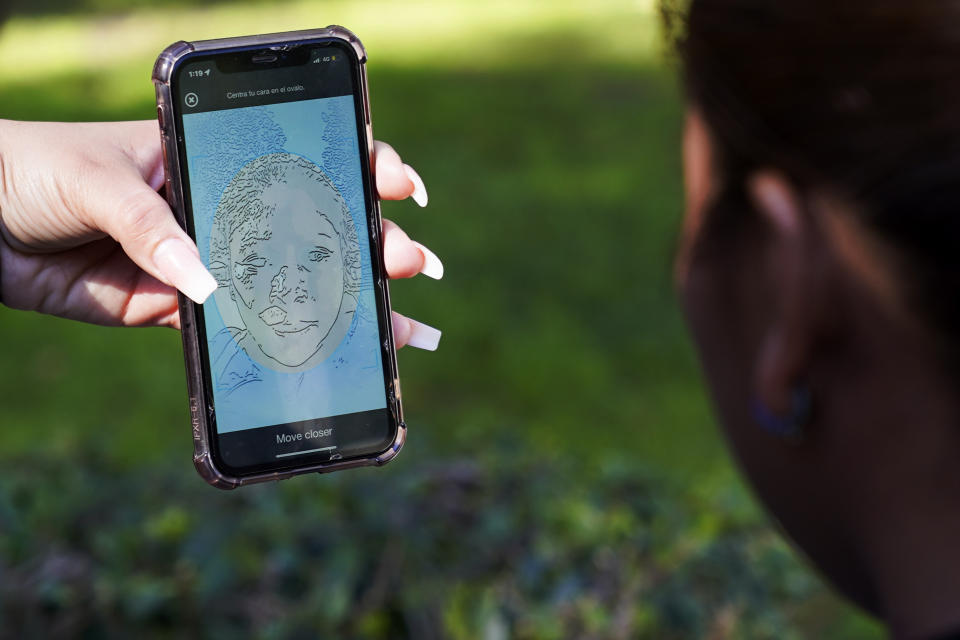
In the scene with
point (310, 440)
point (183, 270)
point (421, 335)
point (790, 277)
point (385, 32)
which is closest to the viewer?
point (790, 277)

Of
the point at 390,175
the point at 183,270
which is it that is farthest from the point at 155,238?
the point at 390,175

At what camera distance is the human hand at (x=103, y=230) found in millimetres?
1419

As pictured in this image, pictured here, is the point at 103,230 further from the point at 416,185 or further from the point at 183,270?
the point at 416,185

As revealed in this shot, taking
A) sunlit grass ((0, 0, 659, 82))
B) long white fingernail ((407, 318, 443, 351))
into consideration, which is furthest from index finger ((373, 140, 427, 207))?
sunlit grass ((0, 0, 659, 82))

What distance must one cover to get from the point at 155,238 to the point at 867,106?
2.93 ft

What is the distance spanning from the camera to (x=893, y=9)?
3.53ft

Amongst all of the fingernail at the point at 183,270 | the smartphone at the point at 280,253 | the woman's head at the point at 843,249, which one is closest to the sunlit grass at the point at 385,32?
the smartphone at the point at 280,253

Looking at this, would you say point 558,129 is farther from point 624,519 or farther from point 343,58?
point 343,58

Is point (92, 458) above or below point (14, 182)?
below

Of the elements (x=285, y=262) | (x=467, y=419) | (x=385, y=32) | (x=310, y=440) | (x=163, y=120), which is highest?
(x=163, y=120)

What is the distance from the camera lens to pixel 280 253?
1.49 meters

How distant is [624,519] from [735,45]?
4.83 ft

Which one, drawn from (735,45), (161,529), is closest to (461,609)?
(161,529)

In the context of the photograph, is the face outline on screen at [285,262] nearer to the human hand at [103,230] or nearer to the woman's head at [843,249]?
the human hand at [103,230]
